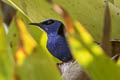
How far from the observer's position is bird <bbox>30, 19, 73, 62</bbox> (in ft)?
4.82

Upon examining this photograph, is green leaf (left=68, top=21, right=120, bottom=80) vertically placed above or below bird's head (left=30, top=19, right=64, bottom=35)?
above

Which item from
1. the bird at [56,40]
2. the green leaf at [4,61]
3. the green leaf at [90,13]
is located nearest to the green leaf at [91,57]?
the green leaf at [4,61]

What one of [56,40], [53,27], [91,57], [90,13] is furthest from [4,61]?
[53,27]

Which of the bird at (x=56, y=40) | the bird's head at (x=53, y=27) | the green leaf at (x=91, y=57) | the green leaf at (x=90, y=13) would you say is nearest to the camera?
the green leaf at (x=91, y=57)

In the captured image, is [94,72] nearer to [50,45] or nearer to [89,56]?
[89,56]

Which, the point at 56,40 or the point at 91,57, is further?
the point at 56,40

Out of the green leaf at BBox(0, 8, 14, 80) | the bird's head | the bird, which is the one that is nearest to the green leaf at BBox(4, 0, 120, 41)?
the green leaf at BBox(0, 8, 14, 80)

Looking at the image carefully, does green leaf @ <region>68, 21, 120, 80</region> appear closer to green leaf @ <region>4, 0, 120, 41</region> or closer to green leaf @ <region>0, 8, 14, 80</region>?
green leaf @ <region>0, 8, 14, 80</region>

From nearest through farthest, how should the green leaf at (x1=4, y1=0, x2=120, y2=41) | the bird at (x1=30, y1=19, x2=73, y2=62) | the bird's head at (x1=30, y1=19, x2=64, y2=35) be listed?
the green leaf at (x1=4, y1=0, x2=120, y2=41) < the bird at (x1=30, y1=19, x2=73, y2=62) < the bird's head at (x1=30, y1=19, x2=64, y2=35)

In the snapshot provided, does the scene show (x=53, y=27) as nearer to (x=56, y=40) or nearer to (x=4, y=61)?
(x=56, y=40)

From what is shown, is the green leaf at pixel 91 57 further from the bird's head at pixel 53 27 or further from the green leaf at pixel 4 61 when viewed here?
the bird's head at pixel 53 27

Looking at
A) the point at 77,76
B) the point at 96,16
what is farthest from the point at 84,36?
the point at 96,16

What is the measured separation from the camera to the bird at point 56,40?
57.8 inches

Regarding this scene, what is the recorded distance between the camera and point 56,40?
1560 millimetres
